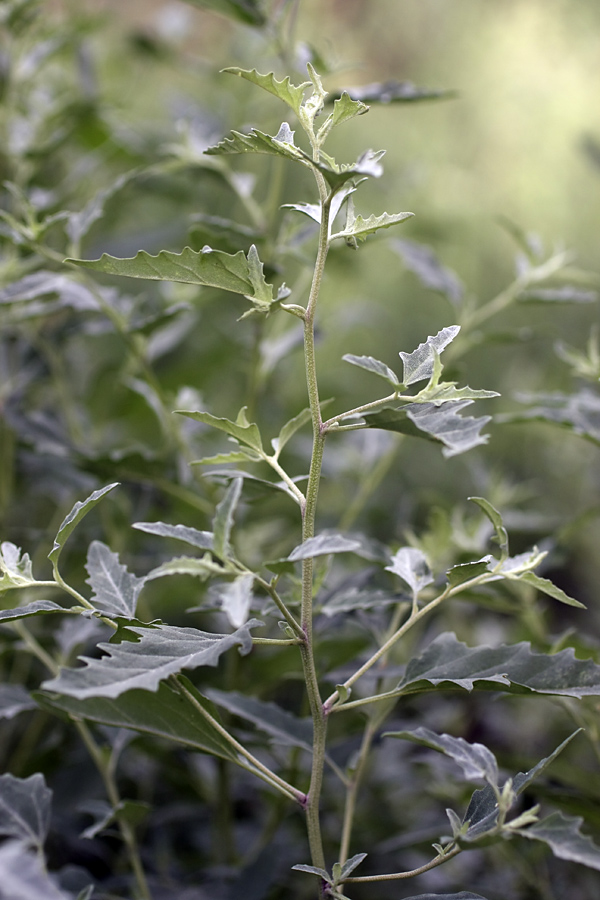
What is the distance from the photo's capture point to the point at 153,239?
0.78 metres

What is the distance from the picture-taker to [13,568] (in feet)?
1.04

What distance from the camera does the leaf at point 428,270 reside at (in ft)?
1.91

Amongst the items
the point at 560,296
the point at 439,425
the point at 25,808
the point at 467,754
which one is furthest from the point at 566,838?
the point at 560,296

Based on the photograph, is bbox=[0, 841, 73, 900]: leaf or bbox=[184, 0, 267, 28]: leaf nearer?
bbox=[0, 841, 73, 900]: leaf

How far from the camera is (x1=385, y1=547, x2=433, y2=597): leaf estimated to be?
1.15 feet

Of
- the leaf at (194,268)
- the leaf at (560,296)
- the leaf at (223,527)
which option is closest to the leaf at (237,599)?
the leaf at (223,527)

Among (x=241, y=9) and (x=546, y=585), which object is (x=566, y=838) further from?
(x=241, y=9)

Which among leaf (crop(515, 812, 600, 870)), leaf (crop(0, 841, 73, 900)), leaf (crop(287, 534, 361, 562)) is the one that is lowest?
leaf (crop(515, 812, 600, 870))

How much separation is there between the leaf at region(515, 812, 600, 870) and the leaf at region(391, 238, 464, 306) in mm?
407

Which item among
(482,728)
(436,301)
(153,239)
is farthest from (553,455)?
(153,239)

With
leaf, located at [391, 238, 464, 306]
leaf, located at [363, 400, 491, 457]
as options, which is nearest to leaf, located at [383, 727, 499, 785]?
leaf, located at [363, 400, 491, 457]

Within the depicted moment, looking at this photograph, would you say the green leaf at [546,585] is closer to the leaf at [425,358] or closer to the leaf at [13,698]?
the leaf at [425,358]

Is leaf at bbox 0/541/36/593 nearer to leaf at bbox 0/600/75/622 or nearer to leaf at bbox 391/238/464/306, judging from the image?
leaf at bbox 0/600/75/622

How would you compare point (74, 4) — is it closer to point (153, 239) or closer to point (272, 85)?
point (153, 239)
